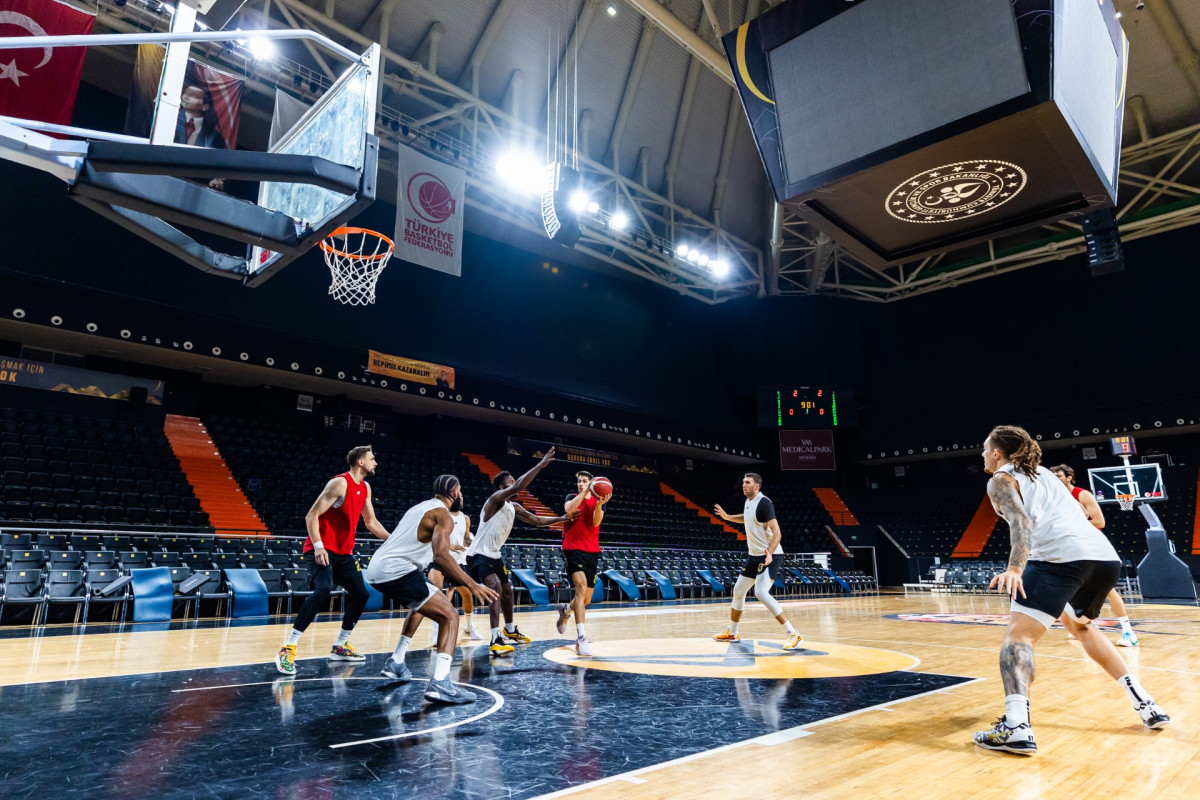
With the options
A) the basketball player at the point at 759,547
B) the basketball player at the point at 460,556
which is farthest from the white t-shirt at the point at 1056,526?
the basketball player at the point at 460,556

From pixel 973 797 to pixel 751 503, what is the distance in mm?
4780

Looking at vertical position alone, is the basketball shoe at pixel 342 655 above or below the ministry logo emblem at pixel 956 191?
below

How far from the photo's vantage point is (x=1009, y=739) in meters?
3.07

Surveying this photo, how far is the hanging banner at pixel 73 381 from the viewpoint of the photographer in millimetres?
14555

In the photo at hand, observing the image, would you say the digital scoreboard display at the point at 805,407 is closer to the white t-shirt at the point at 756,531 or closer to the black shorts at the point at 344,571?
the white t-shirt at the point at 756,531

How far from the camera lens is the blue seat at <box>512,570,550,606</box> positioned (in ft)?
43.8

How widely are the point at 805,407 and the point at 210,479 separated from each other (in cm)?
2059

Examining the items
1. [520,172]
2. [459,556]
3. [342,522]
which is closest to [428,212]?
[520,172]

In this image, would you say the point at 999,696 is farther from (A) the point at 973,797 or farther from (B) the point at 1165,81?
(B) the point at 1165,81

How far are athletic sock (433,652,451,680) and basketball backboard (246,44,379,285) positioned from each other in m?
2.51

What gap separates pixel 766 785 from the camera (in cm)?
262

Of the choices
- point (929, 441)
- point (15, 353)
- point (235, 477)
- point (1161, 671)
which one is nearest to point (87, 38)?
point (1161, 671)

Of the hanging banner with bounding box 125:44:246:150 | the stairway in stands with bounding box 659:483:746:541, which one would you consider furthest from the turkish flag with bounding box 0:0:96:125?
the stairway in stands with bounding box 659:483:746:541

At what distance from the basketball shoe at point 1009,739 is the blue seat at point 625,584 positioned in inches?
475
